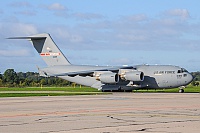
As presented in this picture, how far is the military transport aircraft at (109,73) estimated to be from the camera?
54.0m

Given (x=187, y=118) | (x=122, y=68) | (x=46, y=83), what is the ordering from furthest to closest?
1. (x=46, y=83)
2. (x=122, y=68)
3. (x=187, y=118)

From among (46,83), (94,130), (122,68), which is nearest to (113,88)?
(122,68)

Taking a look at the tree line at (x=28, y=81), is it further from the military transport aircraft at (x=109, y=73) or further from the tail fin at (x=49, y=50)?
the military transport aircraft at (x=109, y=73)

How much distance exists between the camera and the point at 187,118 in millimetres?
17672

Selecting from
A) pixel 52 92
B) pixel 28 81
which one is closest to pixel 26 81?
pixel 28 81

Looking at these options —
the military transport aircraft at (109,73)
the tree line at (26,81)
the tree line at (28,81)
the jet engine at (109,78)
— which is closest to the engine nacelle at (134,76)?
the military transport aircraft at (109,73)

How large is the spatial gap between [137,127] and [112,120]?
2.43m

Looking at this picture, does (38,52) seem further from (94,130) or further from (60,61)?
(94,130)

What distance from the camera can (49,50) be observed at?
6231 cm

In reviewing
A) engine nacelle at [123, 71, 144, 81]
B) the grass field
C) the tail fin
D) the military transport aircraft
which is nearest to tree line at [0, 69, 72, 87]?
the grass field

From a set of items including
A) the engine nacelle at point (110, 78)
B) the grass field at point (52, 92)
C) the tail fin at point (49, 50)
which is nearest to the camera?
the grass field at point (52, 92)

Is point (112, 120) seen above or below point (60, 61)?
below

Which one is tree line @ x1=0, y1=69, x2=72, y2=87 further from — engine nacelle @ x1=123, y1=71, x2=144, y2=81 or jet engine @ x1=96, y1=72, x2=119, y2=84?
engine nacelle @ x1=123, y1=71, x2=144, y2=81

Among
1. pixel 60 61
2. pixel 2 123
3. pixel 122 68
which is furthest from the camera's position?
pixel 60 61
